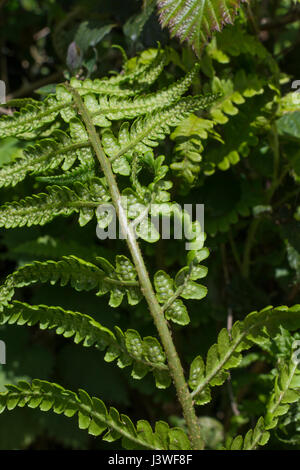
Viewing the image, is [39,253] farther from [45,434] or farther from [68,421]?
[45,434]

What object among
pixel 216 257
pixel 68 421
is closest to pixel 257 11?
pixel 216 257

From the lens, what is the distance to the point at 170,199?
1.01m

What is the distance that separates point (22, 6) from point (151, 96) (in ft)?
3.68

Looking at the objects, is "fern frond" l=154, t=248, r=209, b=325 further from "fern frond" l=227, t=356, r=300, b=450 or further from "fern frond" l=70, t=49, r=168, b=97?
"fern frond" l=70, t=49, r=168, b=97

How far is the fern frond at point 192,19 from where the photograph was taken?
2.81 feet

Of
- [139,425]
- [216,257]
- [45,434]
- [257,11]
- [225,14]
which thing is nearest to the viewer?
[139,425]

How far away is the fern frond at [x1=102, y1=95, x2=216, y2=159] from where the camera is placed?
0.81 meters

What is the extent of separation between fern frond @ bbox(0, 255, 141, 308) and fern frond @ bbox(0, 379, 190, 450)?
137 millimetres

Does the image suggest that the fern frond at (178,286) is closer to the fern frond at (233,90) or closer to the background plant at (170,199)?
the background plant at (170,199)

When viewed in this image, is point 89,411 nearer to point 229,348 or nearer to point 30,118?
point 229,348

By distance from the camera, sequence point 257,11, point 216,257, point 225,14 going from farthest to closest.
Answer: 1. point 216,257
2. point 257,11
3. point 225,14

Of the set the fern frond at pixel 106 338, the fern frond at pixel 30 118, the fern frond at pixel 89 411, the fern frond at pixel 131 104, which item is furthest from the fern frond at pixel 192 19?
the fern frond at pixel 89 411

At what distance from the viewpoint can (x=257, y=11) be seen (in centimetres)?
113

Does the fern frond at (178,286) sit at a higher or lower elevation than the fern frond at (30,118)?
lower
